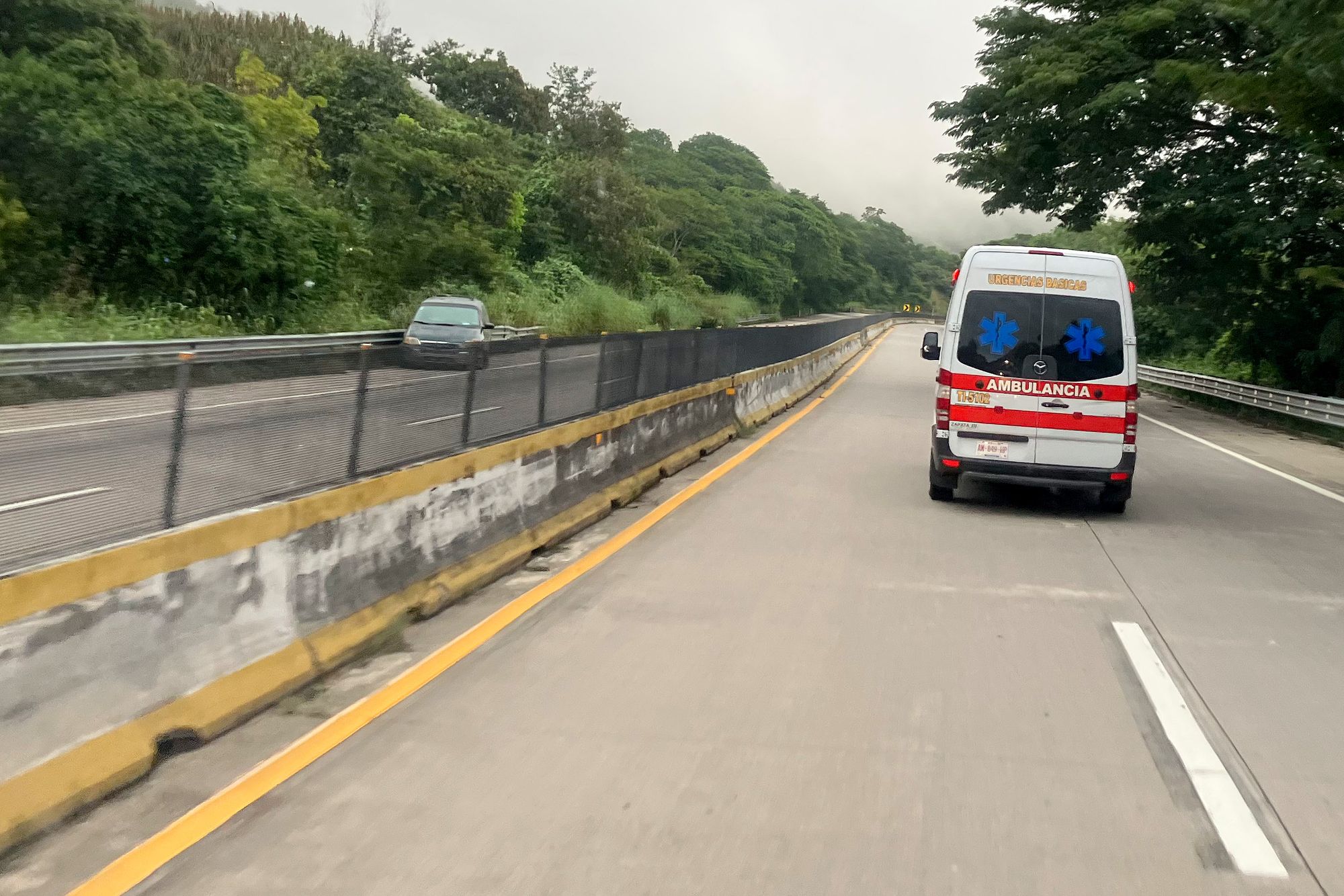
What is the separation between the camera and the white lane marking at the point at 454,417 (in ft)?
25.7

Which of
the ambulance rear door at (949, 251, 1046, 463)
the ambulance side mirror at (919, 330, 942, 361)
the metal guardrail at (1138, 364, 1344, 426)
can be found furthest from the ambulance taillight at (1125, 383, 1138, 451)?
the metal guardrail at (1138, 364, 1344, 426)

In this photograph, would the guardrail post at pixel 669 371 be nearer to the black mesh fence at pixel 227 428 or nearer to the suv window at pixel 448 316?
the black mesh fence at pixel 227 428

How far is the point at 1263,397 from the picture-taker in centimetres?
2856

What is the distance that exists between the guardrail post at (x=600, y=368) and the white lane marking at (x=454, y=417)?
2591 mm

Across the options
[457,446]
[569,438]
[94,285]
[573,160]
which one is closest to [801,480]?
[569,438]

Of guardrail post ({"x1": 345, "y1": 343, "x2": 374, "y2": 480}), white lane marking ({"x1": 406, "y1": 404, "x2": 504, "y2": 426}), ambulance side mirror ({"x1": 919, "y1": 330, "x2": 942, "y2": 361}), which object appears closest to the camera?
guardrail post ({"x1": 345, "y1": 343, "x2": 374, "y2": 480})

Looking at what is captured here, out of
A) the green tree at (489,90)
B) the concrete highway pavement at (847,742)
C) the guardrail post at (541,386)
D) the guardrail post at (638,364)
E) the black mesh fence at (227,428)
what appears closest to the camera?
the concrete highway pavement at (847,742)

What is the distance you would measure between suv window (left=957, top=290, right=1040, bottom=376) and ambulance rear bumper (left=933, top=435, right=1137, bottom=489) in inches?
33.6

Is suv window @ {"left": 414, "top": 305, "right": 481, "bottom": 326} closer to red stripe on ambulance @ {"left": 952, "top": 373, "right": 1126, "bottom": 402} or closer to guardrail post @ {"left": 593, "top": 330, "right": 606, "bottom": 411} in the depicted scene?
guardrail post @ {"left": 593, "top": 330, "right": 606, "bottom": 411}

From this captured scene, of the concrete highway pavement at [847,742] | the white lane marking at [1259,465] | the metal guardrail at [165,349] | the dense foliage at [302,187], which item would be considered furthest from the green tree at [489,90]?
the concrete highway pavement at [847,742]

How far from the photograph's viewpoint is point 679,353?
15.4m

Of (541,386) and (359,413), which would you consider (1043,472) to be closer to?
(541,386)

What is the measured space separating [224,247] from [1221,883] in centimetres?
3425

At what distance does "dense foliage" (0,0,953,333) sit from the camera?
31391 mm
